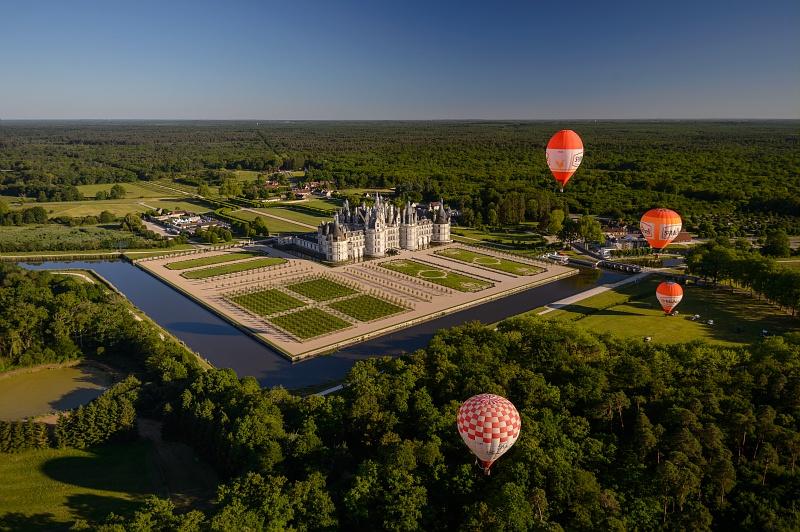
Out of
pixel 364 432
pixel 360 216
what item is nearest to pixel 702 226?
pixel 360 216

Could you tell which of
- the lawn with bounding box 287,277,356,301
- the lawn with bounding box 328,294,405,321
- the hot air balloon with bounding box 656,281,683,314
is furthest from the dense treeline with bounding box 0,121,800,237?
the lawn with bounding box 328,294,405,321

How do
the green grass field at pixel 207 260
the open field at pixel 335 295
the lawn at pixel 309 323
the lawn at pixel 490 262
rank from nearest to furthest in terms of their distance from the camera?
the lawn at pixel 309 323 → the open field at pixel 335 295 → the lawn at pixel 490 262 → the green grass field at pixel 207 260

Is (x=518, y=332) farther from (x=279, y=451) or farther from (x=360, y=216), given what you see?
(x=360, y=216)

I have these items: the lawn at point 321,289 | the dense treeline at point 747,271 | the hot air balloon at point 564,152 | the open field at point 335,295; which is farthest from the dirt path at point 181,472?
the dense treeline at point 747,271

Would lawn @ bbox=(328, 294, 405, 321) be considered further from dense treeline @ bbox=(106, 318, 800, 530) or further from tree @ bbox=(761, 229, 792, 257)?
tree @ bbox=(761, 229, 792, 257)

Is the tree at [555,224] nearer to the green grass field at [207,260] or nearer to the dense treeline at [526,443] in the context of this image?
the green grass field at [207,260]

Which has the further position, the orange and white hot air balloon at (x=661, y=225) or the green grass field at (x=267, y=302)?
the green grass field at (x=267, y=302)

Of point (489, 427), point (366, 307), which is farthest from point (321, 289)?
point (489, 427)
